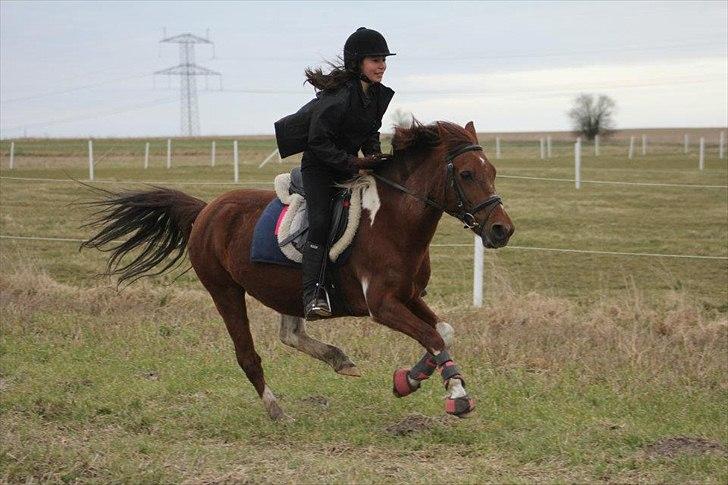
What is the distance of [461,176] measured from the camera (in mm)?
6008

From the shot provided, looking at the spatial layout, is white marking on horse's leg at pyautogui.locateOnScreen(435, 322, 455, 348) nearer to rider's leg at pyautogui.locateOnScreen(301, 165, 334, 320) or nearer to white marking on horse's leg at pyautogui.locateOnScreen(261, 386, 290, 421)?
rider's leg at pyautogui.locateOnScreen(301, 165, 334, 320)

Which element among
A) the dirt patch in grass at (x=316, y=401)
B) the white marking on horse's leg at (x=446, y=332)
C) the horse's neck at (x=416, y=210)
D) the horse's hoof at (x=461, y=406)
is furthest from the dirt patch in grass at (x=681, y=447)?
the dirt patch in grass at (x=316, y=401)

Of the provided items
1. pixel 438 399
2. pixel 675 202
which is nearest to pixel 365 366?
pixel 438 399

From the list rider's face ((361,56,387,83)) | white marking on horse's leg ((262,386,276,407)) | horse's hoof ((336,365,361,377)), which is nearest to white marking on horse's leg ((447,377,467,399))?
horse's hoof ((336,365,361,377))

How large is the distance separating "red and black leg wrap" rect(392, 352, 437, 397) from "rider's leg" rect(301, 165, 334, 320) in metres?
0.69

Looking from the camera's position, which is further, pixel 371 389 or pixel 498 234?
pixel 371 389

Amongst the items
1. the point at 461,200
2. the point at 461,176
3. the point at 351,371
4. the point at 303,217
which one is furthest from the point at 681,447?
the point at 303,217

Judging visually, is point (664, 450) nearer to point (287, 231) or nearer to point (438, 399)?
point (438, 399)

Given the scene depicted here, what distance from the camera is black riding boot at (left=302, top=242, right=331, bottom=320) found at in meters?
6.49

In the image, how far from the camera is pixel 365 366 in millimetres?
8445

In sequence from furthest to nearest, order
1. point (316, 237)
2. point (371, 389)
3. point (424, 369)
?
point (371, 389) → point (316, 237) → point (424, 369)

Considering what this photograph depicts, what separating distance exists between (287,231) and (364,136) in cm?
88

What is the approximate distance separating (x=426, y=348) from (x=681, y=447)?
1.69m

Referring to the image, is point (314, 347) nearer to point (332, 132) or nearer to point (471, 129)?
point (332, 132)
